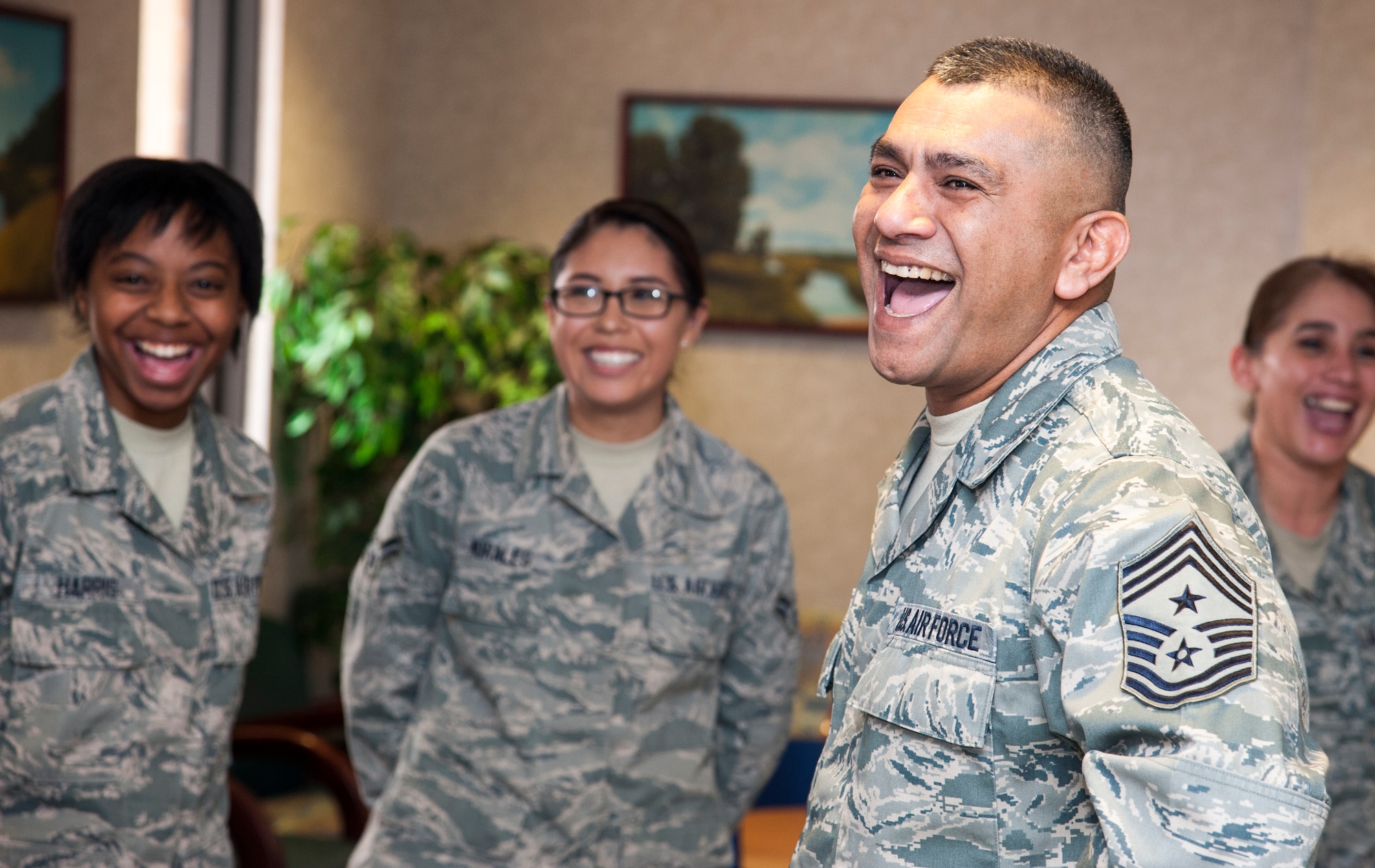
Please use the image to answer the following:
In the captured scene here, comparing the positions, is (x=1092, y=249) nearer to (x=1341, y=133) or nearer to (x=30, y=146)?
(x=30, y=146)

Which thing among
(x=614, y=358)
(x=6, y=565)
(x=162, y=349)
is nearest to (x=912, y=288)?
(x=614, y=358)

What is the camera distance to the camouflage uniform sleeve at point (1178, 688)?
33.9 inches

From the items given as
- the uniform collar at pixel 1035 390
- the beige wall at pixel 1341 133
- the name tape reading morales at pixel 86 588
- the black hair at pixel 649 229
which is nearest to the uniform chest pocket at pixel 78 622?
the name tape reading morales at pixel 86 588

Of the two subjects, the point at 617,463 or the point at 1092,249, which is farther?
the point at 617,463

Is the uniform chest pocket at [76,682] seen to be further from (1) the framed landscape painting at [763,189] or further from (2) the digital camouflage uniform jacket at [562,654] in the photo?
(1) the framed landscape painting at [763,189]

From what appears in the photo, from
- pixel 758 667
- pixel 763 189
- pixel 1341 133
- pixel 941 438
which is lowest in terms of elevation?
pixel 758 667

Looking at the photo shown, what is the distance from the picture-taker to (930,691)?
3.54ft

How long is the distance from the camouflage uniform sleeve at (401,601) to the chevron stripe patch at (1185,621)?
147 cm

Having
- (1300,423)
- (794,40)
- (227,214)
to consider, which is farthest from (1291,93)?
(227,214)

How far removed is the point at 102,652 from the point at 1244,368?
202 cm

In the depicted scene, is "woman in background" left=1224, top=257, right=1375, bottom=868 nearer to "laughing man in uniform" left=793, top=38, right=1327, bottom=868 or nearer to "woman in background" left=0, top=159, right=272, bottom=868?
Result: "laughing man in uniform" left=793, top=38, right=1327, bottom=868

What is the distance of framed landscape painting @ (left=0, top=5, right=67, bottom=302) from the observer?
2.89m

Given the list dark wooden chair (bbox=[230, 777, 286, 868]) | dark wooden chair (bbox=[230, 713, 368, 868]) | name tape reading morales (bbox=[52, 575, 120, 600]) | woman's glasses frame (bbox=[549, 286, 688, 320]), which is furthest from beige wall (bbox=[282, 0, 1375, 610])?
name tape reading morales (bbox=[52, 575, 120, 600])

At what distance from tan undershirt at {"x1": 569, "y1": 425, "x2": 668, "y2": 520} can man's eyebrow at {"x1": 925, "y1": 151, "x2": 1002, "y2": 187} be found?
1160mm
